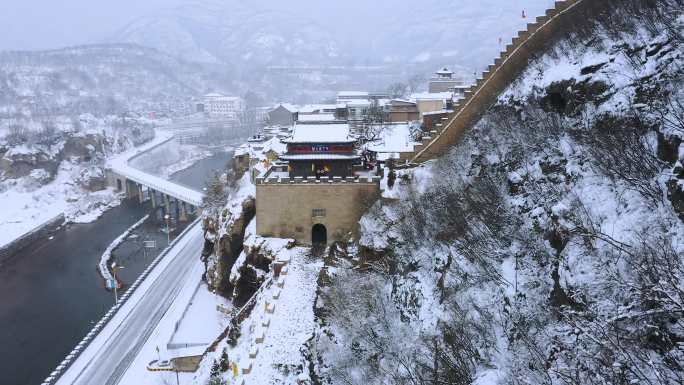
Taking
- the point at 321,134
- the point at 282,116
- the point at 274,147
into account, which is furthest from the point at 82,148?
the point at 321,134

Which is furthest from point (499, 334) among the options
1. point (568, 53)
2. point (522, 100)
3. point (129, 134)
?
point (129, 134)

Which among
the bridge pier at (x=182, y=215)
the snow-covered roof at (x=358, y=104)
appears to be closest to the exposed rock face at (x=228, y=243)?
the bridge pier at (x=182, y=215)

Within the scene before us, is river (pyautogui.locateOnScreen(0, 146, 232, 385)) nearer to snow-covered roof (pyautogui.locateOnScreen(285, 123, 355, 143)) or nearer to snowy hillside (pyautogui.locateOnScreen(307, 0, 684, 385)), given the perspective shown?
snow-covered roof (pyautogui.locateOnScreen(285, 123, 355, 143))

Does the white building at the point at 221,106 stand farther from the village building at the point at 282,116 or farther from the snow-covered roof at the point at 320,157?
the snow-covered roof at the point at 320,157

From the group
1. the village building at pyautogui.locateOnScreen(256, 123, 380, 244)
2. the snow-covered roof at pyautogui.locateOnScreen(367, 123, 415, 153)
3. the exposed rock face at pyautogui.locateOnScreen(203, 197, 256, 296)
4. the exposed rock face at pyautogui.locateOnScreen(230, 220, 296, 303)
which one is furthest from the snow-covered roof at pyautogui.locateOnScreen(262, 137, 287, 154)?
the village building at pyautogui.locateOnScreen(256, 123, 380, 244)

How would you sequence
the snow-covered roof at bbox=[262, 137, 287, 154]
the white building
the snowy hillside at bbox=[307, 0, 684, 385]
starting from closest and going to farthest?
the snowy hillside at bbox=[307, 0, 684, 385], the snow-covered roof at bbox=[262, 137, 287, 154], the white building

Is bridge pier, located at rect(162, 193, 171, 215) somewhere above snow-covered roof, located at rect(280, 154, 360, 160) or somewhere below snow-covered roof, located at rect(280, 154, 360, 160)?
below

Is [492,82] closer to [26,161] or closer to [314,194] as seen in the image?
[314,194]
